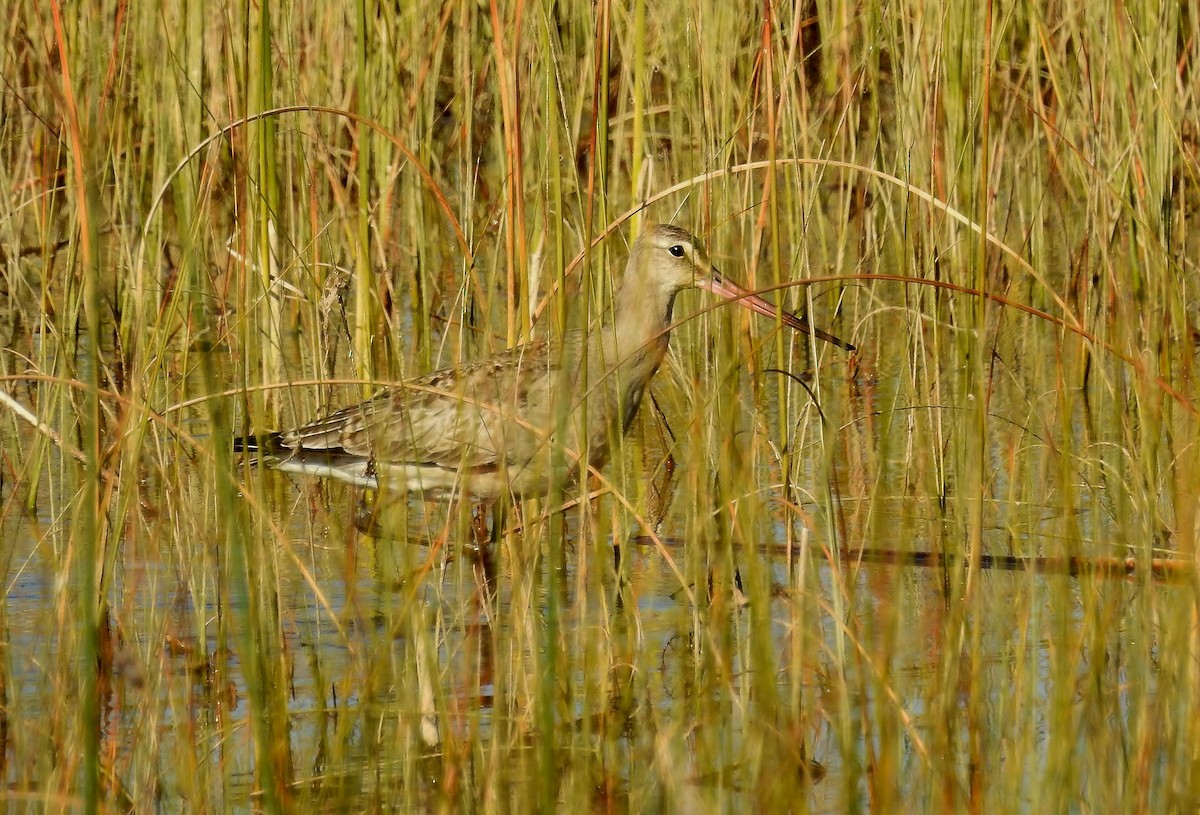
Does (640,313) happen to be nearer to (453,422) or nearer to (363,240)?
(453,422)

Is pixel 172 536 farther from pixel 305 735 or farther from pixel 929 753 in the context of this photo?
pixel 929 753

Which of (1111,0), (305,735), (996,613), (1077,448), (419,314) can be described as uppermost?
(1111,0)

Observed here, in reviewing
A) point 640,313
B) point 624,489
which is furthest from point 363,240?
point 624,489

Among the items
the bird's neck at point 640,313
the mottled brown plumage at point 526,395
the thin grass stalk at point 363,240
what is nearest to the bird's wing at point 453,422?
the mottled brown plumage at point 526,395

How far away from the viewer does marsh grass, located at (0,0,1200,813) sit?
2857mm

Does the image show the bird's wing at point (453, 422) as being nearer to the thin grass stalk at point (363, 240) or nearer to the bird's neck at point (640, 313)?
the thin grass stalk at point (363, 240)

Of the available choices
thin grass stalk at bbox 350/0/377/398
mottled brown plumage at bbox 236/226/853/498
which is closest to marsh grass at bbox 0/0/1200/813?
thin grass stalk at bbox 350/0/377/398

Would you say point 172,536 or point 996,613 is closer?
point 996,613

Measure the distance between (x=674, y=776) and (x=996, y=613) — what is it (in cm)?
86

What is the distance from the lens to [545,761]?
2455 mm

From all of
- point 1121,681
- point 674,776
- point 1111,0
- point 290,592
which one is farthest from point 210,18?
point 674,776

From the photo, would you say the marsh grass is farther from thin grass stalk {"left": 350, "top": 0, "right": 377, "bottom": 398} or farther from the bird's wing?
the bird's wing

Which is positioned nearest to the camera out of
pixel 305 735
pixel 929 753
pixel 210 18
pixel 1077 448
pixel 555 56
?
pixel 929 753

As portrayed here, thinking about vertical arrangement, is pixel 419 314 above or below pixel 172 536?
above
